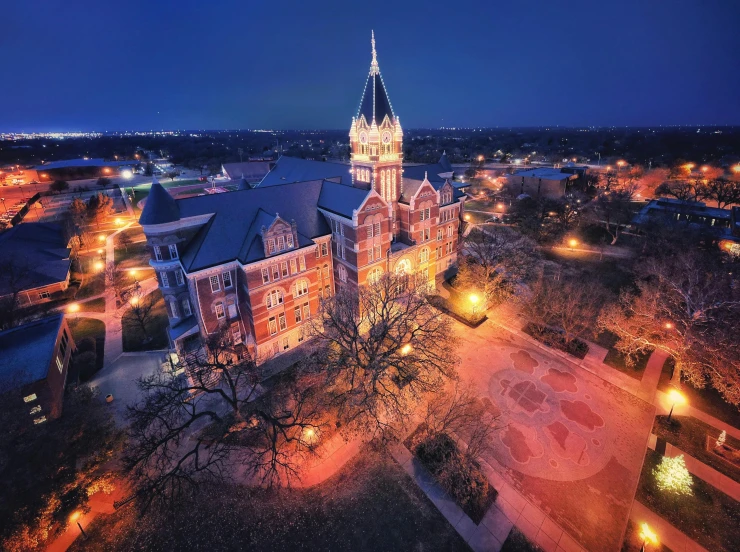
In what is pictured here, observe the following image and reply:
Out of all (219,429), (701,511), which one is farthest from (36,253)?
(701,511)

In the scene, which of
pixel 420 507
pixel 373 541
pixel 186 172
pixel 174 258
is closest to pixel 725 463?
pixel 420 507

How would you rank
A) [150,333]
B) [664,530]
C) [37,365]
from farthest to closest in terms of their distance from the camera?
[150,333] < [37,365] < [664,530]

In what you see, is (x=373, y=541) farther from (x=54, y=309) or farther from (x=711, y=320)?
(x=54, y=309)

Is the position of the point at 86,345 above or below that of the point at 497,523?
above

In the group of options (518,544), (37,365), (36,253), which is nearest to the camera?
(518,544)

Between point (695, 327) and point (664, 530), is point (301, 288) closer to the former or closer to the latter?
point (664, 530)

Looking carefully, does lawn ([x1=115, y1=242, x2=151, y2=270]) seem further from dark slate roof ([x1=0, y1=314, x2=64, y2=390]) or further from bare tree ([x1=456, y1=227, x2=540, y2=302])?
bare tree ([x1=456, y1=227, x2=540, y2=302])
